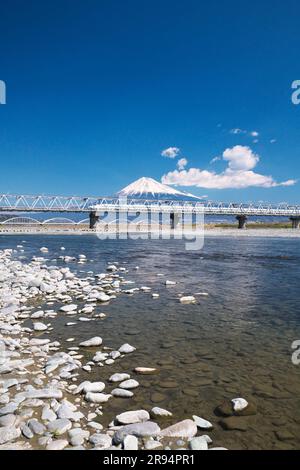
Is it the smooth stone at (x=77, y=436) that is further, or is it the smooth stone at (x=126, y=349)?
the smooth stone at (x=126, y=349)

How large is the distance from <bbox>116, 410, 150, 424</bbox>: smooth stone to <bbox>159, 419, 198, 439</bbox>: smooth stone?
49cm

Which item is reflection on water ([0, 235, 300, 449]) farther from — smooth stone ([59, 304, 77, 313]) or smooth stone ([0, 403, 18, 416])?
smooth stone ([0, 403, 18, 416])

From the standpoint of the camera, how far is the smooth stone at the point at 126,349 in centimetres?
827

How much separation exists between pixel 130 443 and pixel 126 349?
149 inches

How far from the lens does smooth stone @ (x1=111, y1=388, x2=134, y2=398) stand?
6.15 metres

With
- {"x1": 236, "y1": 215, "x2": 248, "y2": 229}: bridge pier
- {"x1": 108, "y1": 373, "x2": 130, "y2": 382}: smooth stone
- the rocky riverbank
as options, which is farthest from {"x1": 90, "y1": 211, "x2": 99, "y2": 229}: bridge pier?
{"x1": 108, "y1": 373, "x2": 130, "y2": 382}: smooth stone

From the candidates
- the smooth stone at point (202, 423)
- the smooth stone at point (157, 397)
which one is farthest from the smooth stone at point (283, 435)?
the smooth stone at point (157, 397)

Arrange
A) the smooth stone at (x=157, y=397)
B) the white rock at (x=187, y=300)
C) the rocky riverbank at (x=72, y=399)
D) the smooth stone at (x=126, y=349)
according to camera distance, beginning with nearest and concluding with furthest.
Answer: the rocky riverbank at (x=72, y=399) < the smooth stone at (x=157, y=397) < the smooth stone at (x=126, y=349) < the white rock at (x=187, y=300)

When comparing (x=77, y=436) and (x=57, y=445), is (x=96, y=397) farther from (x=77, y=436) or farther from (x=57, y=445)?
(x=57, y=445)

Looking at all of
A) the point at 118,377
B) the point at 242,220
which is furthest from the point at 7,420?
the point at 242,220

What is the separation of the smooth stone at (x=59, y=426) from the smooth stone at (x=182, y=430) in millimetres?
1482

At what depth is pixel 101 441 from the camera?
464cm

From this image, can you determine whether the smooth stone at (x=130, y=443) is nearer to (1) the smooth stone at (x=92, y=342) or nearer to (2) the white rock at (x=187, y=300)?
(1) the smooth stone at (x=92, y=342)

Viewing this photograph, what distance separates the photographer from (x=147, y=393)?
6.31 meters
